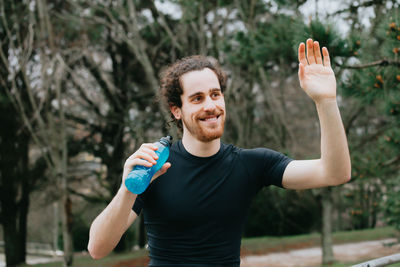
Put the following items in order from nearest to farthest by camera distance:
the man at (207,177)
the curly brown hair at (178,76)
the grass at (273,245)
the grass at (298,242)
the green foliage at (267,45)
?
the man at (207,177), the curly brown hair at (178,76), the green foliage at (267,45), the grass at (273,245), the grass at (298,242)

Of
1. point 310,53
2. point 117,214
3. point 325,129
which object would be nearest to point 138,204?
point 117,214

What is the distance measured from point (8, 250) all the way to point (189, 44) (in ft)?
27.3

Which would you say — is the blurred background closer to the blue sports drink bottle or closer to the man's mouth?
the man's mouth

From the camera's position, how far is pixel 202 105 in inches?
68.7

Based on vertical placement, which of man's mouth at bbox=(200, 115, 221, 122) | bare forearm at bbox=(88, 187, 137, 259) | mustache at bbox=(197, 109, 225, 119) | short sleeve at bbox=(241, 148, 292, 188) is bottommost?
bare forearm at bbox=(88, 187, 137, 259)

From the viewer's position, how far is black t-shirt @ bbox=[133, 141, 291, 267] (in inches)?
63.9

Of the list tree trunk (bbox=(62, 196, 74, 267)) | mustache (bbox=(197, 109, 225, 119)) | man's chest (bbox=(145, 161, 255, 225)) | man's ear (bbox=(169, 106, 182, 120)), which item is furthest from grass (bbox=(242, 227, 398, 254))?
mustache (bbox=(197, 109, 225, 119))

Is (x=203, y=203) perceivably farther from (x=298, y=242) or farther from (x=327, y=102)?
(x=298, y=242)

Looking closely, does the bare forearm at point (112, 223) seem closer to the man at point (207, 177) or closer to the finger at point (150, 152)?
the man at point (207, 177)

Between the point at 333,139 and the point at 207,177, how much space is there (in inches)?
20.5

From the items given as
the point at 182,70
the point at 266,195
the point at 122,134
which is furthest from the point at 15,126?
the point at 182,70

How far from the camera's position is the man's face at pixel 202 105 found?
173 cm

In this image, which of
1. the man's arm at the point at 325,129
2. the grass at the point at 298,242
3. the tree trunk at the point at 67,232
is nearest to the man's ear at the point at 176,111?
the man's arm at the point at 325,129

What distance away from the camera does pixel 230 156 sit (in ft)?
5.97
